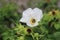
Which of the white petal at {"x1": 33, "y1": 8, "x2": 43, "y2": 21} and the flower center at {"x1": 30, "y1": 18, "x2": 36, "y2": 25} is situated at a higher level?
the white petal at {"x1": 33, "y1": 8, "x2": 43, "y2": 21}

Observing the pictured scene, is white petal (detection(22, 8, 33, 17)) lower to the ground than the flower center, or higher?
higher

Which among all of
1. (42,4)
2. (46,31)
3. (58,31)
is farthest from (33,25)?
(42,4)

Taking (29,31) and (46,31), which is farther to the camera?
(46,31)

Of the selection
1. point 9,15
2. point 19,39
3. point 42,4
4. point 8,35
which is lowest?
point 19,39

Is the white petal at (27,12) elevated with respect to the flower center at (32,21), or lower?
elevated

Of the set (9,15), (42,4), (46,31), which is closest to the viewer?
(46,31)

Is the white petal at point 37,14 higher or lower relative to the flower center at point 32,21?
higher

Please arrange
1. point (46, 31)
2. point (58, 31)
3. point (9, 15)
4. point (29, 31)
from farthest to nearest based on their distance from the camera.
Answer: point (9, 15)
point (58, 31)
point (46, 31)
point (29, 31)

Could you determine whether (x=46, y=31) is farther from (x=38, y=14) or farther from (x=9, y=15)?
(x=9, y=15)
